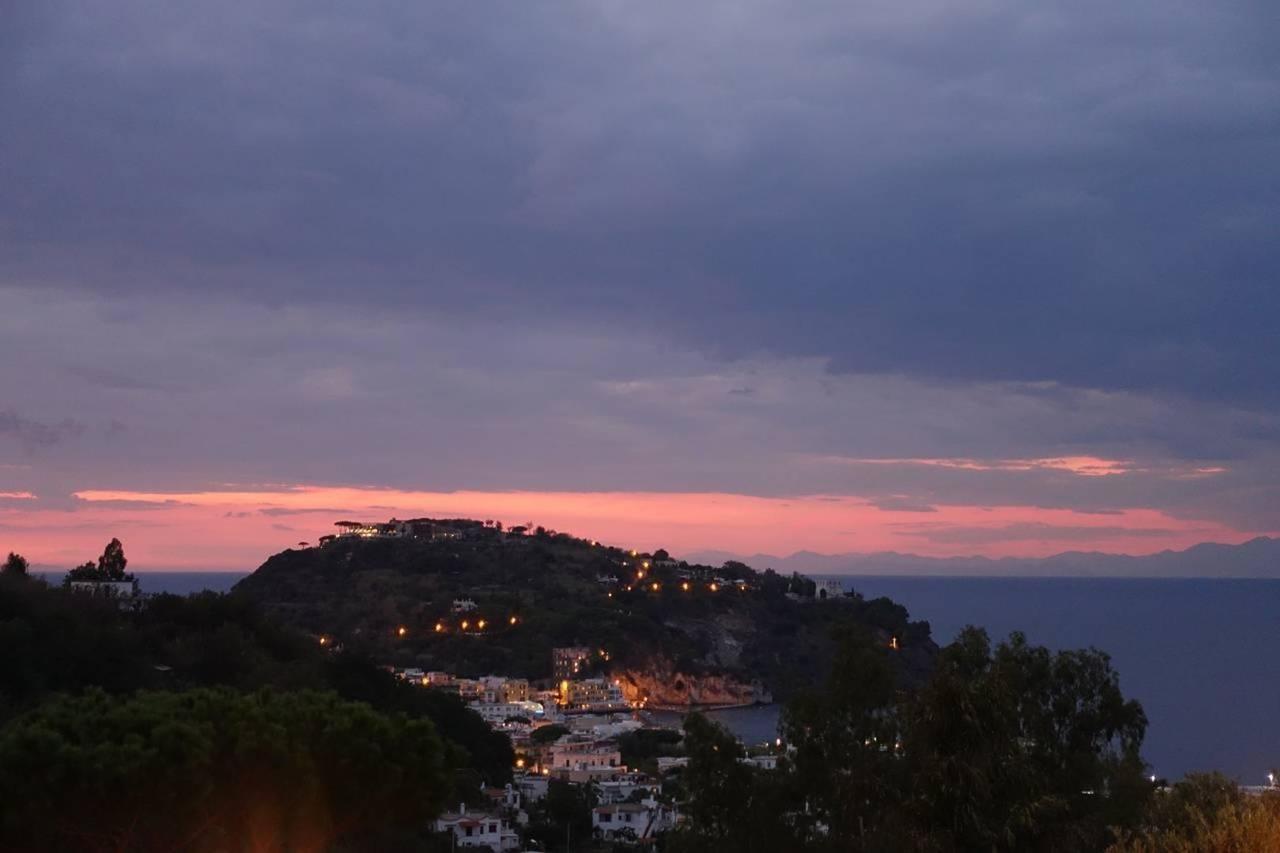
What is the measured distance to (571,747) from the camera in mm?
45906

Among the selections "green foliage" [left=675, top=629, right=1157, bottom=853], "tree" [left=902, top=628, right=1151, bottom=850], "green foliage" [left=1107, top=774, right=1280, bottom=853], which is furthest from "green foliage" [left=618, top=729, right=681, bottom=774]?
"green foliage" [left=1107, top=774, right=1280, bottom=853]

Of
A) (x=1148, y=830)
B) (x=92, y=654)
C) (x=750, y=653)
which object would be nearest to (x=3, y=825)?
(x=1148, y=830)

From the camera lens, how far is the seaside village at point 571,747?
25.1m

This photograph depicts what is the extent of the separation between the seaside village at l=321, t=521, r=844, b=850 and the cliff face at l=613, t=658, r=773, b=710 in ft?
5.08

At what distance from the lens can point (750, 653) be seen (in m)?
90.8

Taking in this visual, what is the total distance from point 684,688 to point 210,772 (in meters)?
77.5

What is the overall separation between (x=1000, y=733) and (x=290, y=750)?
5.61m

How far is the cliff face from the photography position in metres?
83.3

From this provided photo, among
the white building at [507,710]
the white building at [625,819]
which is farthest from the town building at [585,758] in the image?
the white building at [507,710]

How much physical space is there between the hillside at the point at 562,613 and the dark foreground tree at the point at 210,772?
64992mm

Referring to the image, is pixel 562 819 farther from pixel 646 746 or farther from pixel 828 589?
pixel 828 589

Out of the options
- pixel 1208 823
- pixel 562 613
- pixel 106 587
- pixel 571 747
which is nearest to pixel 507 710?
pixel 571 747

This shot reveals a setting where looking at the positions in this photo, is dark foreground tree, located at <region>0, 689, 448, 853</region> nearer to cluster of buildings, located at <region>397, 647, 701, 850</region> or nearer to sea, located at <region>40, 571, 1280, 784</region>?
cluster of buildings, located at <region>397, 647, 701, 850</region>

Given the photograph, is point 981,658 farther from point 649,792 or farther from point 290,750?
point 649,792
